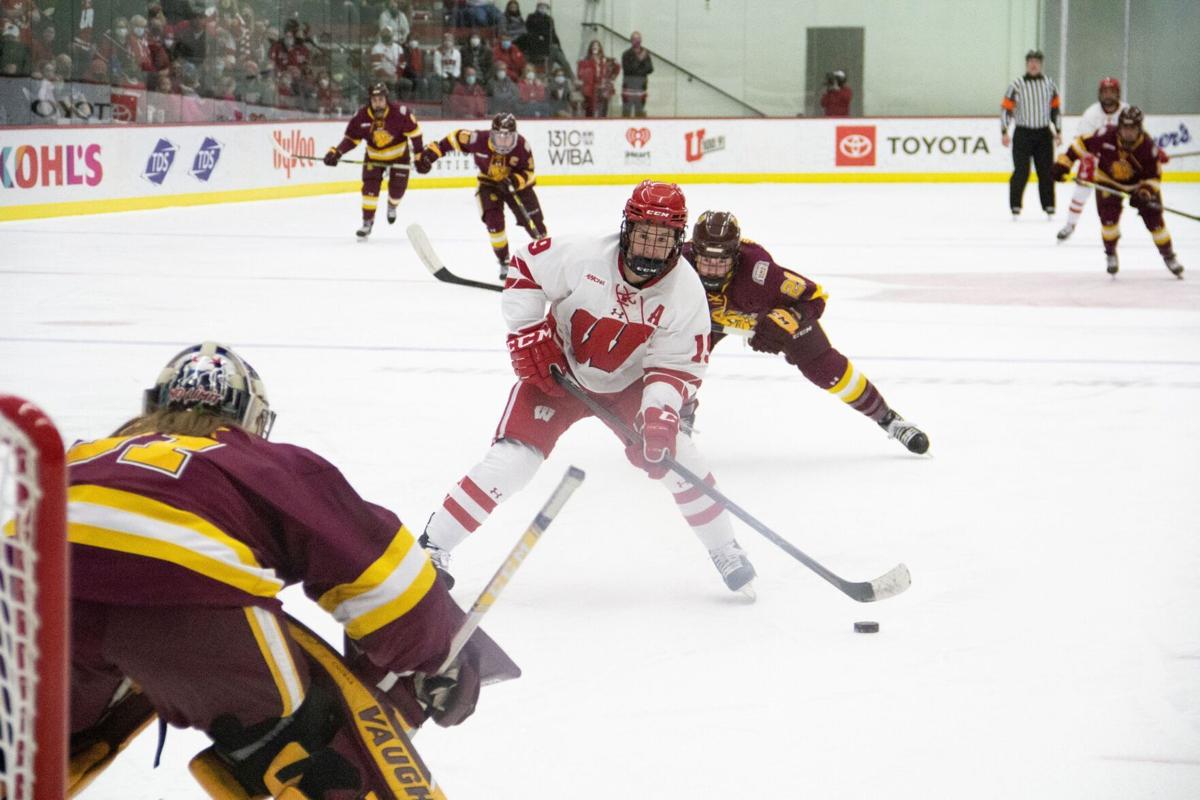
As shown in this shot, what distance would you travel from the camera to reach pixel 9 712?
1.43 meters

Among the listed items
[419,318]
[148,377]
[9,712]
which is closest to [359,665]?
[9,712]

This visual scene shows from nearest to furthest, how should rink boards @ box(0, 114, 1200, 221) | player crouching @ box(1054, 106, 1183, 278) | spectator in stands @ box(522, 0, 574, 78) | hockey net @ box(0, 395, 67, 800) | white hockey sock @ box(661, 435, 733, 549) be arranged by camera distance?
hockey net @ box(0, 395, 67, 800) → white hockey sock @ box(661, 435, 733, 549) → player crouching @ box(1054, 106, 1183, 278) → rink boards @ box(0, 114, 1200, 221) → spectator in stands @ box(522, 0, 574, 78)

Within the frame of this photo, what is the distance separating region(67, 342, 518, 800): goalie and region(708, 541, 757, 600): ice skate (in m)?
1.62

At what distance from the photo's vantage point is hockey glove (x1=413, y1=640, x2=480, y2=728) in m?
1.90

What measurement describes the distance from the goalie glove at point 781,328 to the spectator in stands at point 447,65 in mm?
12608

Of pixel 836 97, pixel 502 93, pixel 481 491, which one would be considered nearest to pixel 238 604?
pixel 481 491

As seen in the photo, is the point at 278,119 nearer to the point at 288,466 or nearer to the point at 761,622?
the point at 761,622

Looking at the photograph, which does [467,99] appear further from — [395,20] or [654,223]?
[654,223]

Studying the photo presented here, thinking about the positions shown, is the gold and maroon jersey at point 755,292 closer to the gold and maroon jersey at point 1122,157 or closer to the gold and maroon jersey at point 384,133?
the gold and maroon jersey at point 1122,157

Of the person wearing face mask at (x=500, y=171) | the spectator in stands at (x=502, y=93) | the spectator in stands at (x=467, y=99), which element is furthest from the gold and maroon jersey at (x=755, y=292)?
the spectator in stands at (x=502, y=93)

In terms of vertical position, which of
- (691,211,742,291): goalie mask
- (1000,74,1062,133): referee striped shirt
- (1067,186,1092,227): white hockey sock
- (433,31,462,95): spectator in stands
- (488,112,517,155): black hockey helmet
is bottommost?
(691,211,742,291): goalie mask

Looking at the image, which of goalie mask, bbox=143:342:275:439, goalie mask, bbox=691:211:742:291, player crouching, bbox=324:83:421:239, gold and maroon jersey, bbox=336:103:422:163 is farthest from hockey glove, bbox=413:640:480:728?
gold and maroon jersey, bbox=336:103:422:163

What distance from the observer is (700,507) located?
3512 millimetres

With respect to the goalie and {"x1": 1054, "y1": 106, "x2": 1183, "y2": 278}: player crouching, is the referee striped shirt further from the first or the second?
the goalie
